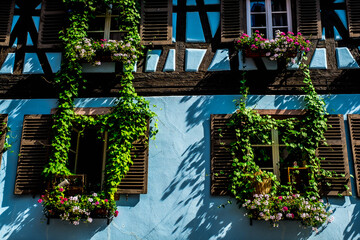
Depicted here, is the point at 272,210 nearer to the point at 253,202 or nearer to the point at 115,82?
the point at 253,202

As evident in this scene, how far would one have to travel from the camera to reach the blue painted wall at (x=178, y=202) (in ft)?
20.5

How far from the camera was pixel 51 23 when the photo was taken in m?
7.52

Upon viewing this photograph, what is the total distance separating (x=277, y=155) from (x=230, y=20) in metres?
2.40

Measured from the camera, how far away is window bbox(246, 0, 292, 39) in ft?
24.0

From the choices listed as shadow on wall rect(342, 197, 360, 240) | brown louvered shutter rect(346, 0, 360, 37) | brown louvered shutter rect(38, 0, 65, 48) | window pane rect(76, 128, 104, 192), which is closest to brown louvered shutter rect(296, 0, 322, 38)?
brown louvered shutter rect(346, 0, 360, 37)

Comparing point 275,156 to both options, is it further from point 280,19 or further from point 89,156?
point 89,156

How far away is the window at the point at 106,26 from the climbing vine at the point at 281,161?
247 cm

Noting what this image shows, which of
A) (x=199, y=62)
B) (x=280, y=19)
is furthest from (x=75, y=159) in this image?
(x=280, y=19)

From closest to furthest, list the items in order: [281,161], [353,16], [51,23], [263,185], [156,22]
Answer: [263,185] → [281,161] → [353,16] → [156,22] → [51,23]

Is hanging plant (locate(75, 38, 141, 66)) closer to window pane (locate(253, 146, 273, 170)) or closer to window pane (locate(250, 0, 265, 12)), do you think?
window pane (locate(250, 0, 265, 12))

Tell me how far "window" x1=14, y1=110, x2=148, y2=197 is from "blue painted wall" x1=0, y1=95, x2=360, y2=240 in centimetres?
13

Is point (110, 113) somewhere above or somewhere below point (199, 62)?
below

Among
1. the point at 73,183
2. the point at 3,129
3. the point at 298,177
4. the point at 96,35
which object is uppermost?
the point at 96,35

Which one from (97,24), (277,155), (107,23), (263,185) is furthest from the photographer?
(97,24)
